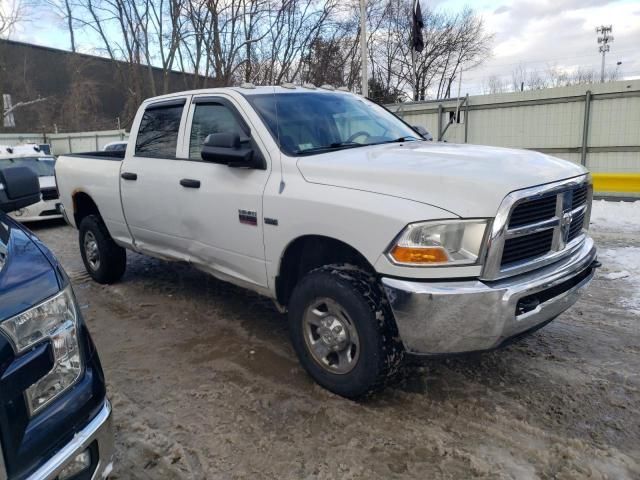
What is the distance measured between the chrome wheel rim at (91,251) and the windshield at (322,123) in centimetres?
291

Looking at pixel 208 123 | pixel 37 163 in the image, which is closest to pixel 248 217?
pixel 208 123

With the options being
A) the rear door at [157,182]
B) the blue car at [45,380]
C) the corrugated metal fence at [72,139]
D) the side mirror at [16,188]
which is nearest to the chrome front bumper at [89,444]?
the blue car at [45,380]

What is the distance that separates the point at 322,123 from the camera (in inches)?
154

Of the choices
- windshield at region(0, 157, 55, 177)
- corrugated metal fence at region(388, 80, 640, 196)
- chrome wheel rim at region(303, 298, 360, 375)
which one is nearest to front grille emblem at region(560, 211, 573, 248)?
chrome wheel rim at region(303, 298, 360, 375)

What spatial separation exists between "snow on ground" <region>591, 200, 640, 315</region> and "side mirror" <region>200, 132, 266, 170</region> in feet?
11.6

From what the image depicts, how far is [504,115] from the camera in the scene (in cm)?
1429

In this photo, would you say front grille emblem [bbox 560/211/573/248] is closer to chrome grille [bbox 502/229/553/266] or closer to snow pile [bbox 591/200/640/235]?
chrome grille [bbox 502/229/553/266]

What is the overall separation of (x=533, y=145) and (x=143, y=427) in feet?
44.2

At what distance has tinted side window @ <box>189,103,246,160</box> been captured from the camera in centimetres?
396

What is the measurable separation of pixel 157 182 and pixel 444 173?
2703 millimetres

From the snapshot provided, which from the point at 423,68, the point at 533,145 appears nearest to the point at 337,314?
the point at 533,145

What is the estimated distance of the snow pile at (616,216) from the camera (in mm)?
7738

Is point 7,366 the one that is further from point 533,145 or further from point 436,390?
point 533,145

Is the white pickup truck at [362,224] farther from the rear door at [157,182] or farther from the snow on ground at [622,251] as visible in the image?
the snow on ground at [622,251]
